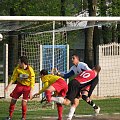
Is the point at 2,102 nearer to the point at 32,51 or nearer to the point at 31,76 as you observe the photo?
the point at 32,51

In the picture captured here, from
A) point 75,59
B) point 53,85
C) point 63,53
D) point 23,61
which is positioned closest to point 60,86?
point 53,85

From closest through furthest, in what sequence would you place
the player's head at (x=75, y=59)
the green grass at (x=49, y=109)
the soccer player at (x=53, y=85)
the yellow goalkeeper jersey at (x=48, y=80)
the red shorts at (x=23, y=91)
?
the soccer player at (x=53, y=85), the yellow goalkeeper jersey at (x=48, y=80), the player's head at (x=75, y=59), the red shorts at (x=23, y=91), the green grass at (x=49, y=109)

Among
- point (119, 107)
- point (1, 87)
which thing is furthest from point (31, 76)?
point (1, 87)

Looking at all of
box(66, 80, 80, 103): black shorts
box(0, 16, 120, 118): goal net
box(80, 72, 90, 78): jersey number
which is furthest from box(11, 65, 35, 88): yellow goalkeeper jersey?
box(0, 16, 120, 118): goal net

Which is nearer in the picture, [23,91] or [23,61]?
[23,61]

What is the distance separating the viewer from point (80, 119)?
14.7 metres

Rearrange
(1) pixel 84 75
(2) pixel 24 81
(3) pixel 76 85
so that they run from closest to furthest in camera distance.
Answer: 1. (3) pixel 76 85
2. (1) pixel 84 75
3. (2) pixel 24 81

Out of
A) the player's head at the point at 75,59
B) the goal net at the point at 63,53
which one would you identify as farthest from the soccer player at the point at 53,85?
the goal net at the point at 63,53

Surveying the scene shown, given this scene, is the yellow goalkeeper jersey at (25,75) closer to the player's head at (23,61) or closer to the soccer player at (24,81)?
the soccer player at (24,81)

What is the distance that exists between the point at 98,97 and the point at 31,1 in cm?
1308

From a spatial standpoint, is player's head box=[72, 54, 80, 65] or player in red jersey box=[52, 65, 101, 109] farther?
player's head box=[72, 54, 80, 65]

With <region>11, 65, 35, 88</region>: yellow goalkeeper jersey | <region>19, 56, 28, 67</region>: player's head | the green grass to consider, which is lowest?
the green grass

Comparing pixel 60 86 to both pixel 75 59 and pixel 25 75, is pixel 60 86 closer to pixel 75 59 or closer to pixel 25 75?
pixel 75 59

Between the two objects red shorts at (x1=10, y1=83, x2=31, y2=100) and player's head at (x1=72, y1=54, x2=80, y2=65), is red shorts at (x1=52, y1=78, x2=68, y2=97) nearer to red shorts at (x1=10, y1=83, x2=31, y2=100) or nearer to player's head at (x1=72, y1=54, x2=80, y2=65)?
player's head at (x1=72, y1=54, x2=80, y2=65)
